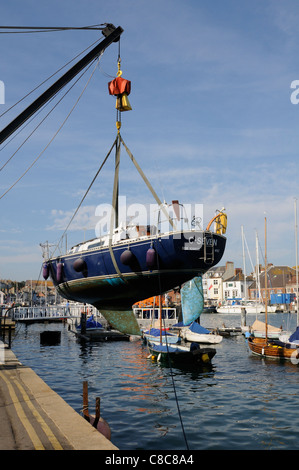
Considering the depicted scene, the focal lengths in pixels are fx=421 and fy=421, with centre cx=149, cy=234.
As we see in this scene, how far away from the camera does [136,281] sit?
11.0m

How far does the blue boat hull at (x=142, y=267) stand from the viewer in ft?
34.3

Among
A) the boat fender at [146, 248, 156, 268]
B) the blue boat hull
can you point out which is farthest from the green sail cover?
the boat fender at [146, 248, 156, 268]

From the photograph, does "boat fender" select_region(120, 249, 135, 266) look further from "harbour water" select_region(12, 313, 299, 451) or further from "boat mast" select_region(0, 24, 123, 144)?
"boat mast" select_region(0, 24, 123, 144)

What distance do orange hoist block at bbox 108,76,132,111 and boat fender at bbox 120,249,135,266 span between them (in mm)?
3703

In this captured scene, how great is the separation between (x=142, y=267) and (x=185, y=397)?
571 inches

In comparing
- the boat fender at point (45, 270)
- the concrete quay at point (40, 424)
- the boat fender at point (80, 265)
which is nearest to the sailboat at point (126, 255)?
the boat fender at point (80, 265)

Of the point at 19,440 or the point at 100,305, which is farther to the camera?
the point at 100,305


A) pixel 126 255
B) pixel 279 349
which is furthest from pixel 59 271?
pixel 279 349

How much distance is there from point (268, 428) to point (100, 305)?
9.77 metres

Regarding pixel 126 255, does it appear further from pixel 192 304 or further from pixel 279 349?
pixel 279 349

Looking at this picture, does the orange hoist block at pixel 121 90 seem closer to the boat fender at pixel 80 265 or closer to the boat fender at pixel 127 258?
the boat fender at pixel 127 258

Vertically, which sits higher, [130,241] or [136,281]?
[130,241]
